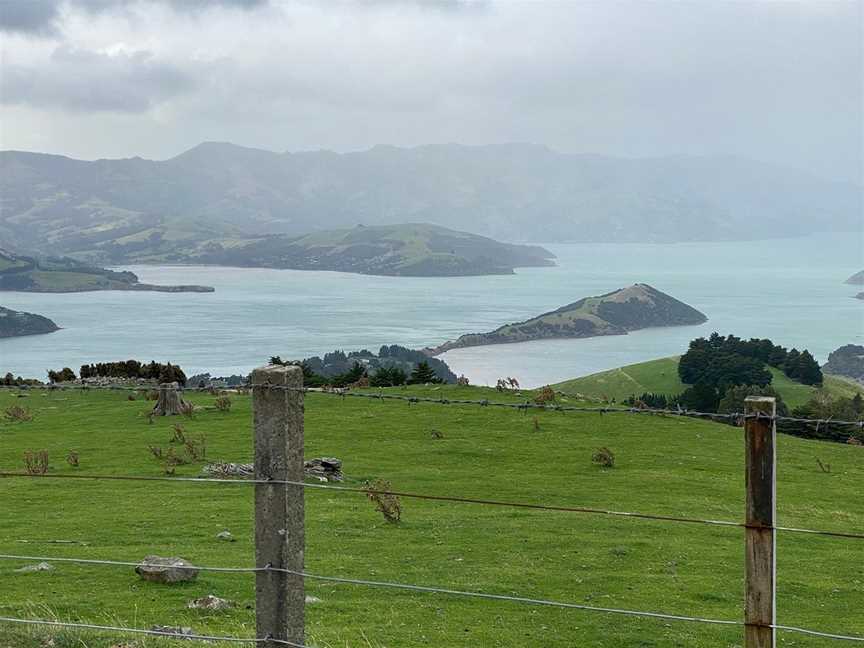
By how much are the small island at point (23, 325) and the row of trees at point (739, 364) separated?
11908 centimetres

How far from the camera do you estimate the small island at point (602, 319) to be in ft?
530

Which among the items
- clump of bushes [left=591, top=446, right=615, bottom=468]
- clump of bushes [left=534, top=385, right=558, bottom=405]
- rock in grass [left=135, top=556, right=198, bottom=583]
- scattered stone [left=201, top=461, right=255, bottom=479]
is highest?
clump of bushes [left=534, top=385, right=558, bottom=405]

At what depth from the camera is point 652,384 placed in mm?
71500

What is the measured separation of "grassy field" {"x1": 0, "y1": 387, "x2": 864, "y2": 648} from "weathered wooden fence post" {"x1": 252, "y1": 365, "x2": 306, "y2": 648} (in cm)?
223

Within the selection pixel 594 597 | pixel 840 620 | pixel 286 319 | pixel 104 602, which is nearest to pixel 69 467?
pixel 104 602

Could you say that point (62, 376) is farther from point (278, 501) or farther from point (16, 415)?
point (278, 501)

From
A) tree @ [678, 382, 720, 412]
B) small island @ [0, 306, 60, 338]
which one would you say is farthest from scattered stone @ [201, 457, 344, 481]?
small island @ [0, 306, 60, 338]

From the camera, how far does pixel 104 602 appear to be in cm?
966

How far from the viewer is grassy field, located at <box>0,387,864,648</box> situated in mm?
9555

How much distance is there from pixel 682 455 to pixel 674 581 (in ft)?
39.2

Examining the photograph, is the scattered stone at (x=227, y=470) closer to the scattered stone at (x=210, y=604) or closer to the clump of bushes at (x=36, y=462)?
the clump of bushes at (x=36, y=462)

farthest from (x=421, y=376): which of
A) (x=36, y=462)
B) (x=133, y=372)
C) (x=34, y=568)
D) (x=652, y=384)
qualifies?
(x=652, y=384)

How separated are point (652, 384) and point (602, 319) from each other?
111m

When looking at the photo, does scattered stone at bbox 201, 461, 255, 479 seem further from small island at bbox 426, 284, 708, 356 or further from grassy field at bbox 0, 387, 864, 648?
small island at bbox 426, 284, 708, 356
